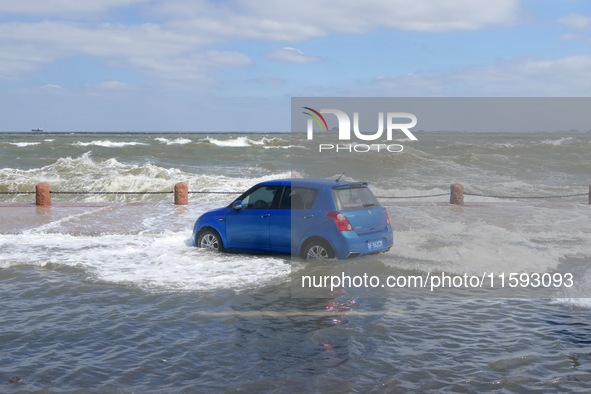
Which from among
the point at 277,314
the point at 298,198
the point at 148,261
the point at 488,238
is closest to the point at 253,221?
the point at 298,198

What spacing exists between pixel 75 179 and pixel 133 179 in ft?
13.2

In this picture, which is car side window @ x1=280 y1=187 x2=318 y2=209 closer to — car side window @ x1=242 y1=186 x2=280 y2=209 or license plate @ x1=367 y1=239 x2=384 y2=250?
car side window @ x1=242 y1=186 x2=280 y2=209

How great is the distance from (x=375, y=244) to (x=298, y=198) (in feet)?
5.14

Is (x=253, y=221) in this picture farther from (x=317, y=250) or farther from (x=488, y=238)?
(x=488, y=238)

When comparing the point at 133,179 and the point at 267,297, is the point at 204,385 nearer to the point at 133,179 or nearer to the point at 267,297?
the point at 267,297

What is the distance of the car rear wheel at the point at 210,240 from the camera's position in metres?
13.3

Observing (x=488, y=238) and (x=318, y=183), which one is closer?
(x=318, y=183)

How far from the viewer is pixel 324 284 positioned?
1070cm

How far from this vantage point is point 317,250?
11914 mm

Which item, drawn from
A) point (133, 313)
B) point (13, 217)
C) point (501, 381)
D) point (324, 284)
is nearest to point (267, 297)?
point (324, 284)

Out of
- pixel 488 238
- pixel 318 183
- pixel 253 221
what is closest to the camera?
pixel 318 183

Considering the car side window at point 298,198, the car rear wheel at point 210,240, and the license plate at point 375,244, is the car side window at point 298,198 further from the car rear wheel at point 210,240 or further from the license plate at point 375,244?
the car rear wheel at point 210,240

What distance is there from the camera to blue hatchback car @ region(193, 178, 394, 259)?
11672 millimetres

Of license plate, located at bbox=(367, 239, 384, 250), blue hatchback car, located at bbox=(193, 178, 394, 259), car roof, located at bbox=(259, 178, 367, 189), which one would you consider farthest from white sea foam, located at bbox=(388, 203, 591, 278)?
car roof, located at bbox=(259, 178, 367, 189)
